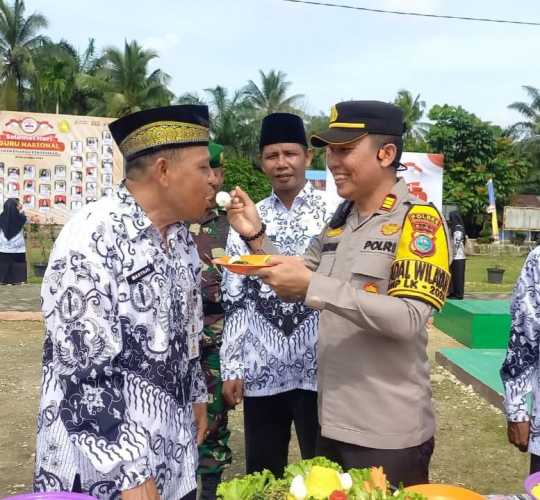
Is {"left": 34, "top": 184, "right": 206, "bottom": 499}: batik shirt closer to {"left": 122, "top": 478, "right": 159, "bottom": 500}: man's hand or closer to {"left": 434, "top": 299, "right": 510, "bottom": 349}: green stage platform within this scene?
{"left": 122, "top": 478, "right": 159, "bottom": 500}: man's hand

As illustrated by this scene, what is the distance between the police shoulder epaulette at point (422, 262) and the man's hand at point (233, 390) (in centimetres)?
130

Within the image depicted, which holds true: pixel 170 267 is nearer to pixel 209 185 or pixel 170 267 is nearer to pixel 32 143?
pixel 209 185

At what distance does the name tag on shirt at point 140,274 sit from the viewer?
1.75 metres

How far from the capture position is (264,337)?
119 inches

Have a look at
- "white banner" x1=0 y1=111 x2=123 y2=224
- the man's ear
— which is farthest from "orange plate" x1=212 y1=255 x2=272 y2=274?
"white banner" x1=0 y1=111 x2=123 y2=224

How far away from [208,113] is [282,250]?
1202 mm

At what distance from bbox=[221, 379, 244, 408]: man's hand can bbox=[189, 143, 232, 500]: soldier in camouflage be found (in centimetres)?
22

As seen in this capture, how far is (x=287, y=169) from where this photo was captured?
3135 mm

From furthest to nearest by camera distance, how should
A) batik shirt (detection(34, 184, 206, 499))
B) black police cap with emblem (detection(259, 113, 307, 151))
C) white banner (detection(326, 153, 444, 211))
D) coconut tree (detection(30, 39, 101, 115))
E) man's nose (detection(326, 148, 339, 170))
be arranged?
1. coconut tree (detection(30, 39, 101, 115))
2. white banner (detection(326, 153, 444, 211))
3. black police cap with emblem (detection(259, 113, 307, 151))
4. man's nose (detection(326, 148, 339, 170))
5. batik shirt (detection(34, 184, 206, 499))

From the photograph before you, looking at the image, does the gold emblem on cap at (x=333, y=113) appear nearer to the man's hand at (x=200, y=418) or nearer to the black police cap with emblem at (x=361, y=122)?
the black police cap with emblem at (x=361, y=122)

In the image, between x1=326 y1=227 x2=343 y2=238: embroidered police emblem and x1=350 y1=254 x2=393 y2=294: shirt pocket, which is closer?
x1=350 y1=254 x2=393 y2=294: shirt pocket

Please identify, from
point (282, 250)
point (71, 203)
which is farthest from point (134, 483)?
point (71, 203)

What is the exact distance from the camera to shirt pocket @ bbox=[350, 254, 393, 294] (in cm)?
198

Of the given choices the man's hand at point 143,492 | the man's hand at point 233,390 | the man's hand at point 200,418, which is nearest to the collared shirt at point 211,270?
the man's hand at point 233,390
